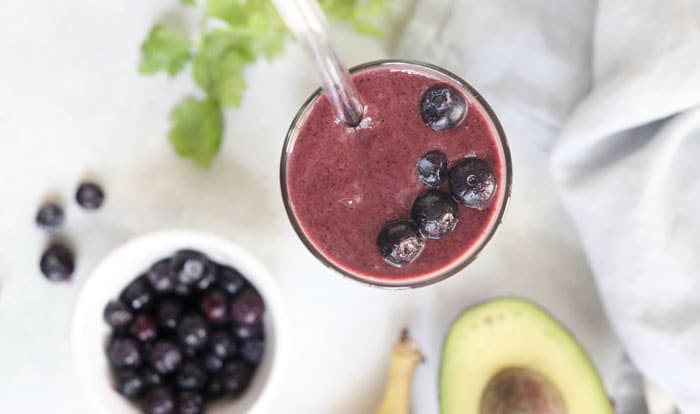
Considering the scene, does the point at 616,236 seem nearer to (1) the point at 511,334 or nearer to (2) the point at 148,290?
(1) the point at 511,334

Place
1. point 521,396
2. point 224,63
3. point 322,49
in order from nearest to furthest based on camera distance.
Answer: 1. point 322,49
2. point 521,396
3. point 224,63

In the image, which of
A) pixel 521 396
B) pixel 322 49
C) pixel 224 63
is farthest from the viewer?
pixel 224 63

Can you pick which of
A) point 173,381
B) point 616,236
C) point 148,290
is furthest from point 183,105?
point 616,236

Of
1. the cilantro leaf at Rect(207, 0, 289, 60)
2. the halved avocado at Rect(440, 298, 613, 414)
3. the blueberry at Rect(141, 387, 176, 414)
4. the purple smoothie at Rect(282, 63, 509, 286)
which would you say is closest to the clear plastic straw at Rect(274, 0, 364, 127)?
the purple smoothie at Rect(282, 63, 509, 286)

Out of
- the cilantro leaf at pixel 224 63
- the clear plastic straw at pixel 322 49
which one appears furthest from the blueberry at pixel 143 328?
the clear plastic straw at pixel 322 49

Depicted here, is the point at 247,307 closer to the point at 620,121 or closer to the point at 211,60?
the point at 211,60

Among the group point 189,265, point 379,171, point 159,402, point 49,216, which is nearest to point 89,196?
point 49,216

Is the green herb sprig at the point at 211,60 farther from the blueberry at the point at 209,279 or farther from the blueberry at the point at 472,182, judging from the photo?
the blueberry at the point at 472,182
